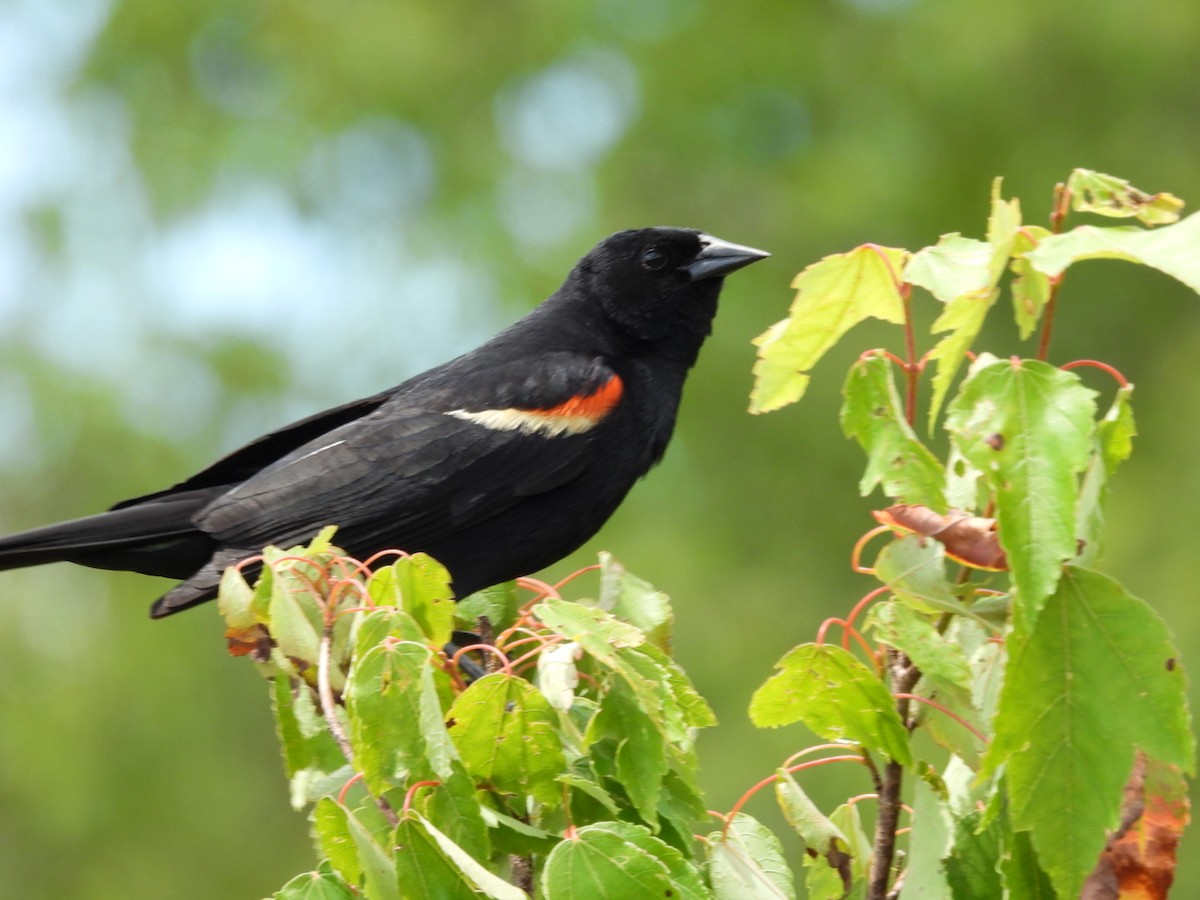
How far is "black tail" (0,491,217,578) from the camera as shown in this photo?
2.95 meters

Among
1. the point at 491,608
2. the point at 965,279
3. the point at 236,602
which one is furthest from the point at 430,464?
the point at 965,279

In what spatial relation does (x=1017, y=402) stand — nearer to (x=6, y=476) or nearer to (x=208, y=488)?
(x=208, y=488)

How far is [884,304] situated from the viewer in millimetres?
1830

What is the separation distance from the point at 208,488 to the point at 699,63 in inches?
308

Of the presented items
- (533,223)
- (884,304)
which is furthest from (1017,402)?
(533,223)

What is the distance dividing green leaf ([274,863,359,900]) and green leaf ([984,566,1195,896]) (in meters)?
0.78

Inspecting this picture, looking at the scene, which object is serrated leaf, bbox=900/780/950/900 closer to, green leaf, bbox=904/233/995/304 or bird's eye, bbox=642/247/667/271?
green leaf, bbox=904/233/995/304

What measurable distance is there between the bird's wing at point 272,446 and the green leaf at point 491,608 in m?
0.74

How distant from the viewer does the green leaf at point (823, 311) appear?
181 centimetres

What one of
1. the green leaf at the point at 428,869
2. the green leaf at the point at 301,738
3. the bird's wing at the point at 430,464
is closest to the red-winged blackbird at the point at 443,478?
the bird's wing at the point at 430,464

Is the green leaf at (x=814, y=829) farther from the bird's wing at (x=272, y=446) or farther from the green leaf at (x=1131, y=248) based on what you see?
the bird's wing at (x=272, y=446)

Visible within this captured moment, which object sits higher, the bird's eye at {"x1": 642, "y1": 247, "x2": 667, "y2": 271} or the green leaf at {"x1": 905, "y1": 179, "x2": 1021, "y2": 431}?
the bird's eye at {"x1": 642, "y1": 247, "x2": 667, "y2": 271}

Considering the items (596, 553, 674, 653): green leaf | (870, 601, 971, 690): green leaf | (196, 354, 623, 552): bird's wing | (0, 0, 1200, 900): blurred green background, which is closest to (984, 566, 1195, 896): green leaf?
(870, 601, 971, 690): green leaf

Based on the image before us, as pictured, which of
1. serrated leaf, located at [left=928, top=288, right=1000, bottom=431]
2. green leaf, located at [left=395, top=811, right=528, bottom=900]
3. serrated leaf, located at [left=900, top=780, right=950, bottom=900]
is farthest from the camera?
serrated leaf, located at [left=900, top=780, right=950, bottom=900]
